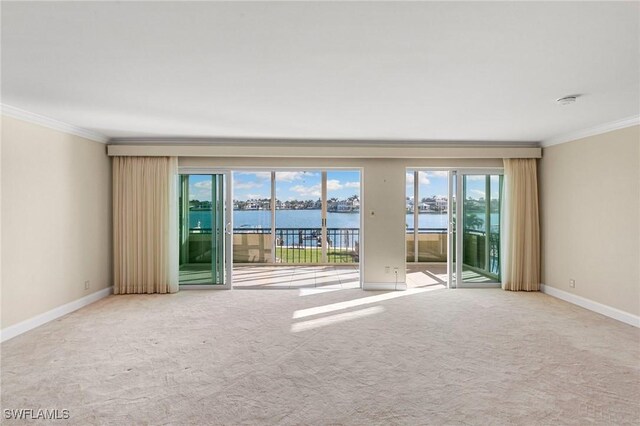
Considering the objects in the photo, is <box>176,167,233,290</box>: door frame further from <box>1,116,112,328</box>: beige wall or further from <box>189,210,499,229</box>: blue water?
<box>189,210,499,229</box>: blue water

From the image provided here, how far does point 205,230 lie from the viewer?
5512 mm

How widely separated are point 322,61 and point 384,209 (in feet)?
11.6

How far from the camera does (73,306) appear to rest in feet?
14.4

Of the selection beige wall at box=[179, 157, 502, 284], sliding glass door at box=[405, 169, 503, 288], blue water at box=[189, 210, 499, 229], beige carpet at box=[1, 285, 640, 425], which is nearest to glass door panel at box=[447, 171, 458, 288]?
sliding glass door at box=[405, 169, 503, 288]

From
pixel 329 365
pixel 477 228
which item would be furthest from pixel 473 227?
pixel 329 365

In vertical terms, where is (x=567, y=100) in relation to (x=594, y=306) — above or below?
above

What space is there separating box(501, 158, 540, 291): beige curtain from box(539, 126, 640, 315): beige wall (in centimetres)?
14

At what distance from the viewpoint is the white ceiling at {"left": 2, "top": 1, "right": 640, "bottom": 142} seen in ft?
5.68

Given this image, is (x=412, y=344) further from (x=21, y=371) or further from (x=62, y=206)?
(x=62, y=206)

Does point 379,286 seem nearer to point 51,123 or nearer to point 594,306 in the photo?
point 594,306

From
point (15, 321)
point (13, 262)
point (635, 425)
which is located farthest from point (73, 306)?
point (635, 425)

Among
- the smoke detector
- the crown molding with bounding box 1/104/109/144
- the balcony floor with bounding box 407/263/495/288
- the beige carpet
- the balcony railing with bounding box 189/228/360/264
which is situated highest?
the crown molding with bounding box 1/104/109/144

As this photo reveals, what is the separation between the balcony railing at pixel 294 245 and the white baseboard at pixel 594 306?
3.95 meters

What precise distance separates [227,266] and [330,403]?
358cm
